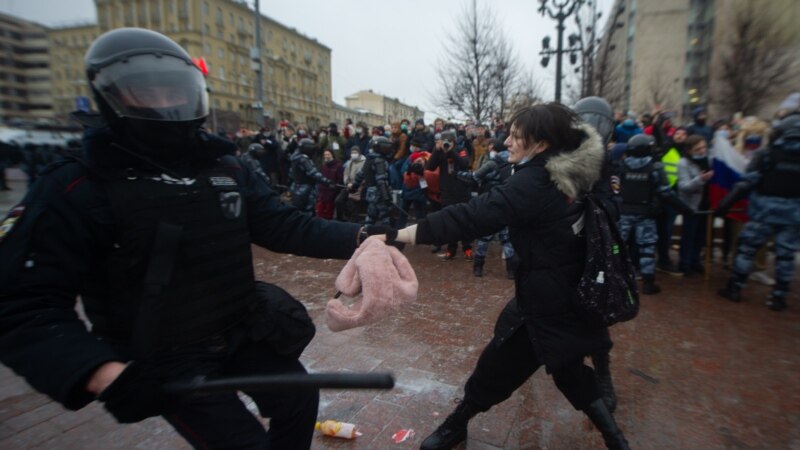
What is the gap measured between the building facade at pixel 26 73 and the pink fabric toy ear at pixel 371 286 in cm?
7243

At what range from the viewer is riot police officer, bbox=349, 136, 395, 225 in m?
8.45

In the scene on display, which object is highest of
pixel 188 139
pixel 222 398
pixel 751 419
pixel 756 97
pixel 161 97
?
pixel 756 97

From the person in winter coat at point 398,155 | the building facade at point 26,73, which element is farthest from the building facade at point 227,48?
the person in winter coat at point 398,155

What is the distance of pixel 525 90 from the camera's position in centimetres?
2398

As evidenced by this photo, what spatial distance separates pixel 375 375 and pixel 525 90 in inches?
975

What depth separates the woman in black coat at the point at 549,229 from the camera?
222 cm

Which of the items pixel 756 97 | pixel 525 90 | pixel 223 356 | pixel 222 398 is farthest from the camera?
pixel 525 90

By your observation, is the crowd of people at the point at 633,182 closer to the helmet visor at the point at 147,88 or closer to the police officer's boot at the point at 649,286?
the police officer's boot at the point at 649,286

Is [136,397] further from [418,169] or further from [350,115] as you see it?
[350,115]

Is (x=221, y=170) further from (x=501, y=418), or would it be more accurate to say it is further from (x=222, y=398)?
(x=501, y=418)

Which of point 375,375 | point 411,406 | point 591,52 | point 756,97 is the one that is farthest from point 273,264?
point 756,97

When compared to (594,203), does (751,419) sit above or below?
below

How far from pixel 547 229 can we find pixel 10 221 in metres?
2.07

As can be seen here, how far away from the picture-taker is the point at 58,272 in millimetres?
1351
